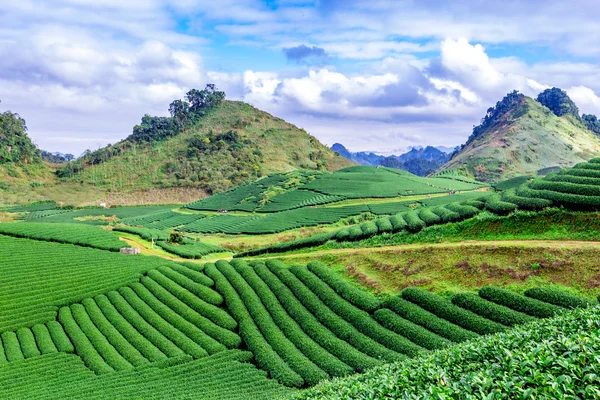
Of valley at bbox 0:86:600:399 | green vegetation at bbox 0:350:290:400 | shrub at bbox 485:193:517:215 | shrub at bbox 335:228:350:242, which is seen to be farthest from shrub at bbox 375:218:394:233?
green vegetation at bbox 0:350:290:400

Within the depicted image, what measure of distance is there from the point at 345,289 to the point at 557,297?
12.4m

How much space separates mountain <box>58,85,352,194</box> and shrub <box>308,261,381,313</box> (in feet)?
344

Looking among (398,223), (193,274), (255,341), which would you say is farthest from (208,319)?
(398,223)

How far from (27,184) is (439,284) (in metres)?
138

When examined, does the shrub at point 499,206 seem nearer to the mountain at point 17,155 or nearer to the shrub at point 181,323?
the shrub at point 181,323

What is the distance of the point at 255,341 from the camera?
26297mm

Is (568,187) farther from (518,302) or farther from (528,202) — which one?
(518,302)

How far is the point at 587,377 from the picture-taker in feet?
28.8

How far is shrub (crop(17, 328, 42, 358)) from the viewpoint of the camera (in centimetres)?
2909

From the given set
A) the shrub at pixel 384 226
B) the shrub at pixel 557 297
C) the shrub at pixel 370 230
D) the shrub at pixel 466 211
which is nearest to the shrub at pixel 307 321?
the shrub at pixel 370 230

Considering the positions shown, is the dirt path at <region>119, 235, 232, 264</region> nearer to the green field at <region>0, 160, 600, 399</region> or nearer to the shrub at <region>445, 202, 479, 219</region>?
the green field at <region>0, 160, 600, 399</region>

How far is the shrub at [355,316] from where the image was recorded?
2246cm

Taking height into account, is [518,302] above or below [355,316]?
above

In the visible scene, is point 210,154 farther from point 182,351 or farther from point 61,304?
point 182,351
